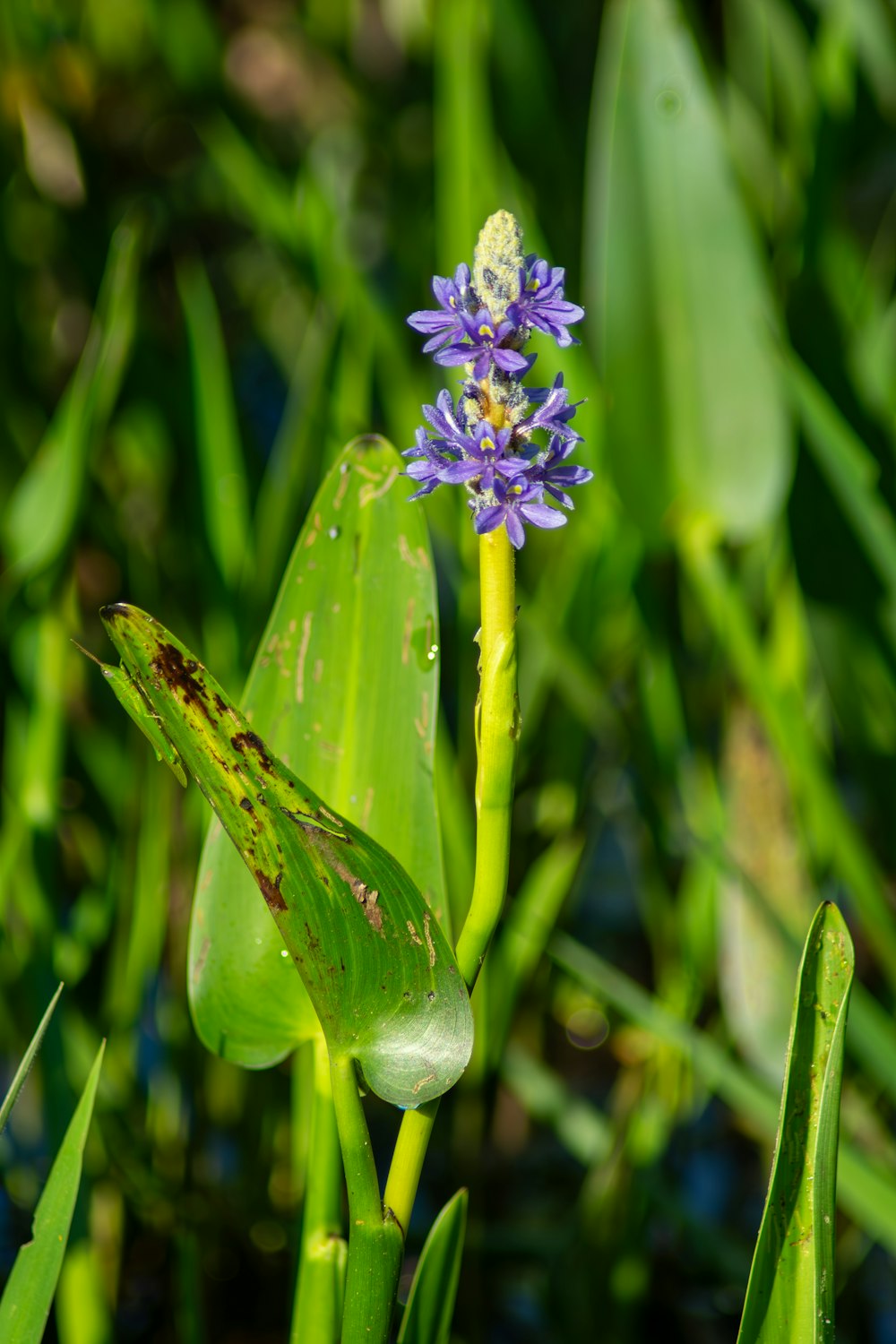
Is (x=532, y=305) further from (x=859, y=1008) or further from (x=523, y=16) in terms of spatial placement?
(x=523, y=16)

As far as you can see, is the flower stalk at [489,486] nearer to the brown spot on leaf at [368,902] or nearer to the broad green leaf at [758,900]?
the brown spot on leaf at [368,902]

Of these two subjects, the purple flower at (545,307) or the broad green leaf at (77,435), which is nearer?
the purple flower at (545,307)

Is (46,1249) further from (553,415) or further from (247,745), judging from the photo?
(553,415)

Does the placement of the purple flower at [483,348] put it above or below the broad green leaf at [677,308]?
below

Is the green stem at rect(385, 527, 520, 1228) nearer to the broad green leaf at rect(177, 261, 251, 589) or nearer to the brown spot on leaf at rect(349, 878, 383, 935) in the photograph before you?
the brown spot on leaf at rect(349, 878, 383, 935)

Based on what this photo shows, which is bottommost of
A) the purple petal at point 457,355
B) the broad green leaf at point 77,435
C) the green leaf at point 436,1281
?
the green leaf at point 436,1281

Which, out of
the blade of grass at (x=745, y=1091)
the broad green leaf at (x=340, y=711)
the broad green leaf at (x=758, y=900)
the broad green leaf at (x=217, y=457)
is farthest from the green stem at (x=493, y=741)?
the broad green leaf at (x=217, y=457)

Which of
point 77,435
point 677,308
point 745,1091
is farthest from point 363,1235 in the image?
point 677,308

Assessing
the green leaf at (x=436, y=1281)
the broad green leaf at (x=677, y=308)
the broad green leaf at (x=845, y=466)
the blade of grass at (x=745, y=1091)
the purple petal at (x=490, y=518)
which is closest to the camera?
the purple petal at (x=490, y=518)
